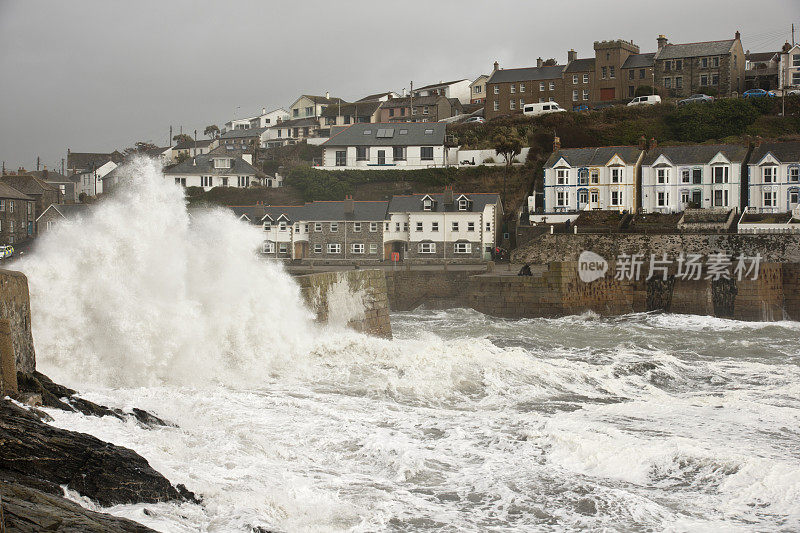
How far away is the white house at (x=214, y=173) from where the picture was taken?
5247cm

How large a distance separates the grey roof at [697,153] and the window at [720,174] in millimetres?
513

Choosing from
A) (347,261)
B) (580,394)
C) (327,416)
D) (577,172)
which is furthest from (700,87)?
(327,416)

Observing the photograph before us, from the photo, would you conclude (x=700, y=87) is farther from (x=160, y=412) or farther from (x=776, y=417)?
(x=160, y=412)

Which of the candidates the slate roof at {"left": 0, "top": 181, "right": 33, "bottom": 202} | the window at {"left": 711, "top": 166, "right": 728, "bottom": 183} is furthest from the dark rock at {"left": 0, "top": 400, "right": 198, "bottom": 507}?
the slate roof at {"left": 0, "top": 181, "right": 33, "bottom": 202}

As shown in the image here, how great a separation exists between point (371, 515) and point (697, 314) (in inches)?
879

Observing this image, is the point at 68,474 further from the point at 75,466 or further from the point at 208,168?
the point at 208,168

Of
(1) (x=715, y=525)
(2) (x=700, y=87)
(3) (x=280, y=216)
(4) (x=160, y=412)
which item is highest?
(2) (x=700, y=87)

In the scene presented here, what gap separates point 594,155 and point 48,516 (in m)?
37.9

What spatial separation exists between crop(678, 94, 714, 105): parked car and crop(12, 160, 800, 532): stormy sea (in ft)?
106

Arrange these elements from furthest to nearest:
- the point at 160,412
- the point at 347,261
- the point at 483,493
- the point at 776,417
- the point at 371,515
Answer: the point at 347,261 < the point at 776,417 < the point at 160,412 < the point at 483,493 < the point at 371,515

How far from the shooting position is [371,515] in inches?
305

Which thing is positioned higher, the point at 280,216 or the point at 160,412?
the point at 280,216

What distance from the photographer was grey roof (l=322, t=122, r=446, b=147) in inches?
1938

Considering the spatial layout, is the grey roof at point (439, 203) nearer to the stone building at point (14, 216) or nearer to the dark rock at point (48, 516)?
the stone building at point (14, 216)
